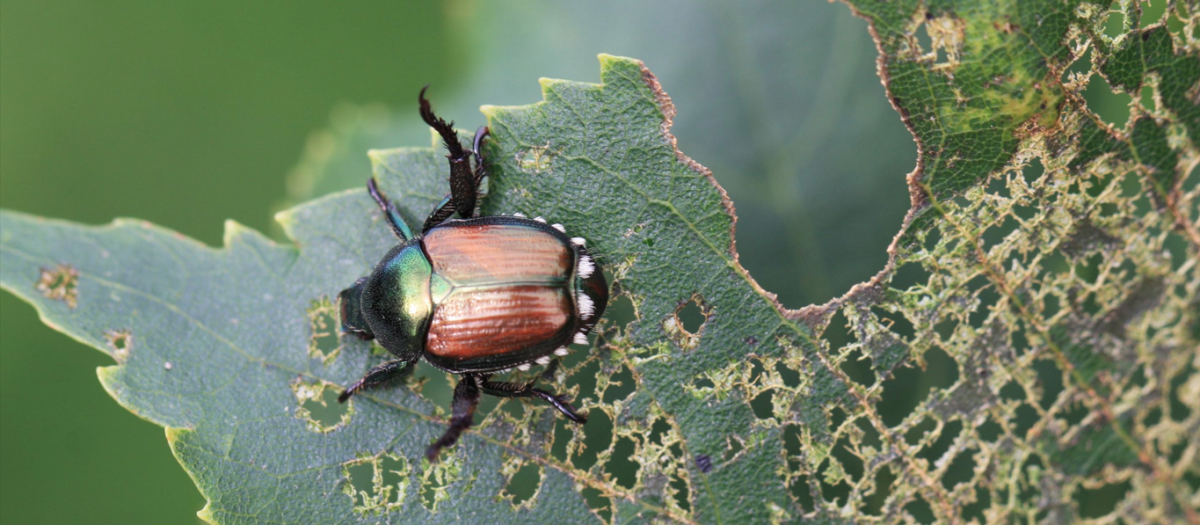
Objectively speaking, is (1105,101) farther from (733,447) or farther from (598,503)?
(598,503)

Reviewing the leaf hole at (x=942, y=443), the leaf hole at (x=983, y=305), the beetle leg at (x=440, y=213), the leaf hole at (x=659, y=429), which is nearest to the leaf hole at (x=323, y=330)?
the beetle leg at (x=440, y=213)

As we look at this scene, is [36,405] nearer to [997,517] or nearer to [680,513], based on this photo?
[680,513]

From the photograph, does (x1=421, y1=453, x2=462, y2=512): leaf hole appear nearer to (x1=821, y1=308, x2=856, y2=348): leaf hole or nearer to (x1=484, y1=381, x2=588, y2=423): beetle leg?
(x1=484, y1=381, x2=588, y2=423): beetle leg

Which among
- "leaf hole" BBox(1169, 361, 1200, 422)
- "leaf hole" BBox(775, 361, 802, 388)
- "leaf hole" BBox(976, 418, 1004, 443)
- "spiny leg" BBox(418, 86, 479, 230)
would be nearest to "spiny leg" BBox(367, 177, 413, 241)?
"spiny leg" BBox(418, 86, 479, 230)

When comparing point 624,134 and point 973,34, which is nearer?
point 973,34

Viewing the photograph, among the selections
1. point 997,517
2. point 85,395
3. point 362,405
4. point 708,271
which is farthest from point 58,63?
point 997,517

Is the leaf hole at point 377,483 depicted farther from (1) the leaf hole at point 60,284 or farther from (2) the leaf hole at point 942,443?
(2) the leaf hole at point 942,443
